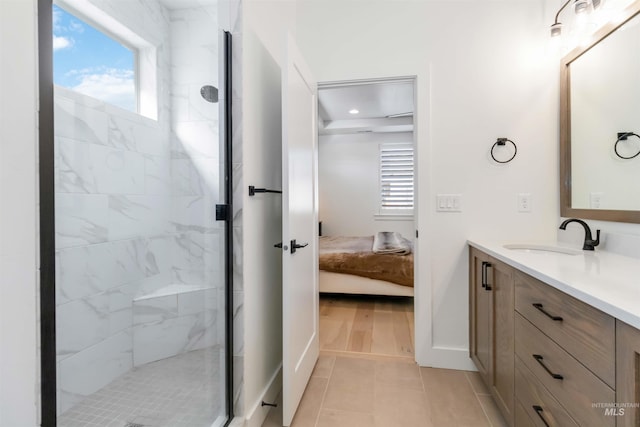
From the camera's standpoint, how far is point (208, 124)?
1.69 metres

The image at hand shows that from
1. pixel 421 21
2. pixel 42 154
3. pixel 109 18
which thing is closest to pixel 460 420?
pixel 42 154

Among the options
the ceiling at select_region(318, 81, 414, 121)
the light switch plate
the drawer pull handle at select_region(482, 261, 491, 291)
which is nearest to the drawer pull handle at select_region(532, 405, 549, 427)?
the drawer pull handle at select_region(482, 261, 491, 291)

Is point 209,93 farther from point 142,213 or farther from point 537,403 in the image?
point 537,403

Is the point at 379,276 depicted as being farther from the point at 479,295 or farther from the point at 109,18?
the point at 109,18

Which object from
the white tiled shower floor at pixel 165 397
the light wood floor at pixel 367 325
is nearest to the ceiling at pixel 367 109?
the light wood floor at pixel 367 325

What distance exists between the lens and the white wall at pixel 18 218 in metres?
0.58

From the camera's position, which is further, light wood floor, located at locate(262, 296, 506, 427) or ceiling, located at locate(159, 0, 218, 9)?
ceiling, located at locate(159, 0, 218, 9)

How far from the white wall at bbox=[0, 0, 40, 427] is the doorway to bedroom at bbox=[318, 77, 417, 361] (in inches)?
75.0

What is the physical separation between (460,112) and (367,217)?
12.3ft

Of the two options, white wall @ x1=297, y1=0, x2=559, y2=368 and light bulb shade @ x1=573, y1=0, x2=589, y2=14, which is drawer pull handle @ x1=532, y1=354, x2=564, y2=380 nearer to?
white wall @ x1=297, y1=0, x2=559, y2=368

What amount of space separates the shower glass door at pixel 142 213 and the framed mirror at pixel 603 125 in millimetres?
2001

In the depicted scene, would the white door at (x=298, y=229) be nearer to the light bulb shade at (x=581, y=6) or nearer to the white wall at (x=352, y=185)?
the light bulb shade at (x=581, y=6)

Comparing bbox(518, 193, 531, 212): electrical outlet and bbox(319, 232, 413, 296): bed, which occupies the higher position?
bbox(518, 193, 531, 212): electrical outlet

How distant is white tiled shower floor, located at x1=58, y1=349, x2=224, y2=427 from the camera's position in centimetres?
141
